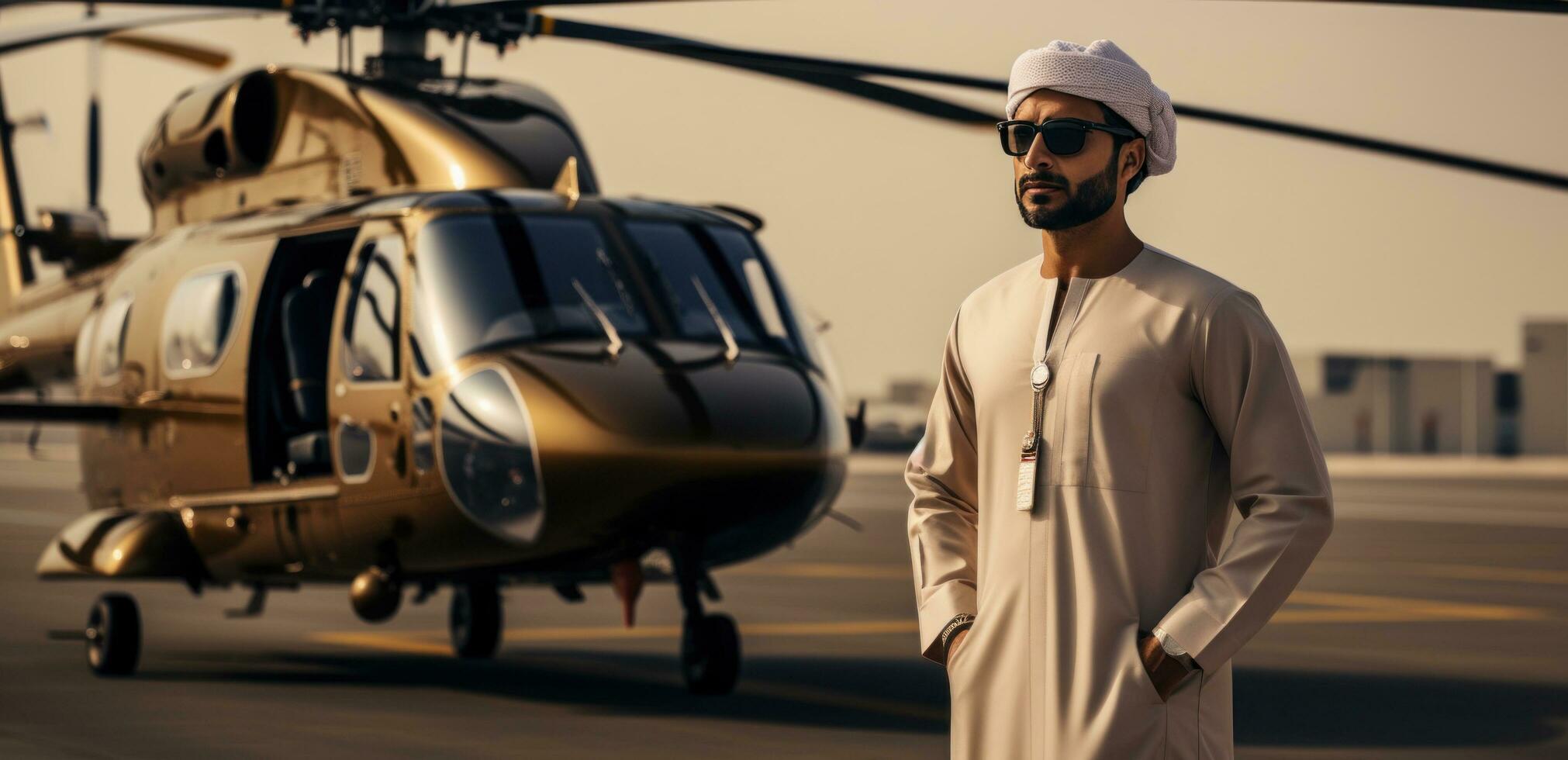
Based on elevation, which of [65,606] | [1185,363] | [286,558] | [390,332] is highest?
[1185,363]

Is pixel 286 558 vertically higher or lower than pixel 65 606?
higher

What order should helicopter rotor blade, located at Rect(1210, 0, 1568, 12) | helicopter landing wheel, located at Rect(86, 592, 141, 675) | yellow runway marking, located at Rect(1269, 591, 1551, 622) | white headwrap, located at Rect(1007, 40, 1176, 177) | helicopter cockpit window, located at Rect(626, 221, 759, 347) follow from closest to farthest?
white headwrap, located at Rect(1007, 40, 1176, 177) → helicopter rotor blade, located at Rect(1210, 0, 1568, 12) → helicopter cockpit window, located at Rect(626, 221, 759, 347) → helicopter landing wheel, located at Rect(86, 592, 141, 675) → yellow runway marking, located at Rect(1269, 591, 1551, 622)

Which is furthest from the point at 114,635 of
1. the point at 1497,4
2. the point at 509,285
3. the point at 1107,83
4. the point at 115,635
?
the point at 1107,83

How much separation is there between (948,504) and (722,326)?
6.43 m

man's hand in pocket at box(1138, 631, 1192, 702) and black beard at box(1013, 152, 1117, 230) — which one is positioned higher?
black beard at box(1013, 152, 1117, 230)

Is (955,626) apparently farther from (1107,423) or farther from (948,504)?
(1107,423)

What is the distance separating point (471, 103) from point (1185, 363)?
837cm

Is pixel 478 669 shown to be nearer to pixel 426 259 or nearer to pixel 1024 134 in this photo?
pixel 426 259

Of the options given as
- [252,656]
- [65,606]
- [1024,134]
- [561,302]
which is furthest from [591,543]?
[65,606]

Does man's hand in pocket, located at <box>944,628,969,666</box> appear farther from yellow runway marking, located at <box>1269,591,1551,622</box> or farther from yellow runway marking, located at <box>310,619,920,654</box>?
yellow runway marking, located at <box>1269,591,1551,622</box>

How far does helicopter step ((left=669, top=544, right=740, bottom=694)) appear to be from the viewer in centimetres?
985

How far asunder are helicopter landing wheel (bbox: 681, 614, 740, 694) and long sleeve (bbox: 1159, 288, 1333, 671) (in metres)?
6.84

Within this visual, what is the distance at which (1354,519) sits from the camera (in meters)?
31.2

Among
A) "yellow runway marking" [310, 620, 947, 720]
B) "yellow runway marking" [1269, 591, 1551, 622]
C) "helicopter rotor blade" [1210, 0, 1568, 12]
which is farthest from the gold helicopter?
"yellow runway marking" [1269, 591, 1551, 622]
